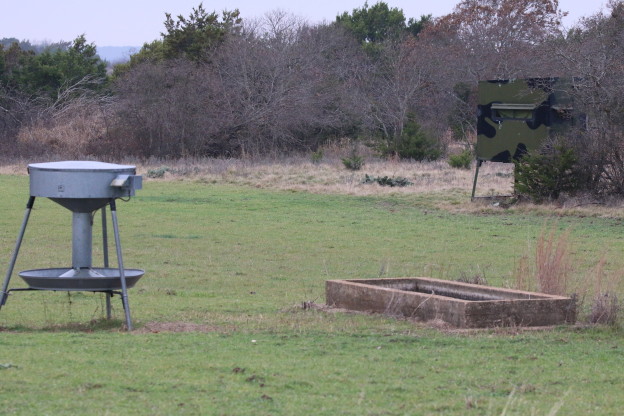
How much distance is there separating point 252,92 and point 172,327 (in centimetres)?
4266

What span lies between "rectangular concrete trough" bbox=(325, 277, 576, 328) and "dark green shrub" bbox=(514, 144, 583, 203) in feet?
48.5

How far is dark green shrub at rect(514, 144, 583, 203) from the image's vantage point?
992 inches

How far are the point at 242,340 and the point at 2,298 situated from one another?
105 inches

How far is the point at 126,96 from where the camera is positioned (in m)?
50.2

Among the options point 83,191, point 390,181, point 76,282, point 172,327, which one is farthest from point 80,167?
point 390,181

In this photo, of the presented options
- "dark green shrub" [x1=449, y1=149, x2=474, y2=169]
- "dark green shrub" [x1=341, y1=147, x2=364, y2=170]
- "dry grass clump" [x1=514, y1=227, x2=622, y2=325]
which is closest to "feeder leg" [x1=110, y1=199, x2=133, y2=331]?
"dry grass clump" [x1=514, y1=227, x2=622, y2=325]

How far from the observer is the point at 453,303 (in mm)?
9391

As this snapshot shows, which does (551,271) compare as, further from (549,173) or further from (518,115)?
(518,115)

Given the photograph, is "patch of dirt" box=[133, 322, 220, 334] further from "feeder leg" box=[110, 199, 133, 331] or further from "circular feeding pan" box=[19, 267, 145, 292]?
"circular feeding pan" box=[19, 267, 145, 292]

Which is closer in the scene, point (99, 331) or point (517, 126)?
point (99, 331)

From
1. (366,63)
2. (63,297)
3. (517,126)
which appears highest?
(366,63)

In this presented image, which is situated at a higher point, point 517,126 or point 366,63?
point 366,63

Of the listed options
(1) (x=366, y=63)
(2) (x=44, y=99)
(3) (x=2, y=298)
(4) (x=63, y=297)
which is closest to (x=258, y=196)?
(4) (x=63, y=297)

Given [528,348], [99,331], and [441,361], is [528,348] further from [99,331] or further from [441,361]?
[99,331]
